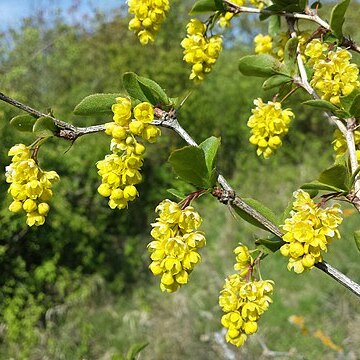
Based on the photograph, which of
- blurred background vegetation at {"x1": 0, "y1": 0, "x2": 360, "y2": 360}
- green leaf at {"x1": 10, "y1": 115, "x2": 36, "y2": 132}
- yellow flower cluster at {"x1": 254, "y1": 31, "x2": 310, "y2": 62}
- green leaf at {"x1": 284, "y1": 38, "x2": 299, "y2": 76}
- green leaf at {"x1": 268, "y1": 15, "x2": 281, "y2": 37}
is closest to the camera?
green leaf at {"x1": 10, "y1": 115, "x2": 36, "y2": 132}

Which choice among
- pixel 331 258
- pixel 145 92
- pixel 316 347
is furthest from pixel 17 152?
pixel 331 258

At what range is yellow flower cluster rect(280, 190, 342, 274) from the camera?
0.88 metres

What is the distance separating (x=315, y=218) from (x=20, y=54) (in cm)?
487

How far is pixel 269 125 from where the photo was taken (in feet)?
4.14

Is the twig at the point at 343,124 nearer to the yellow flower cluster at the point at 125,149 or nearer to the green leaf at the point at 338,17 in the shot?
the green leaf at the point at 338,17

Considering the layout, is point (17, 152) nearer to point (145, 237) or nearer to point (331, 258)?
point (331, 258)

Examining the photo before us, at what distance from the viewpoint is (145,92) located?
1002 mm

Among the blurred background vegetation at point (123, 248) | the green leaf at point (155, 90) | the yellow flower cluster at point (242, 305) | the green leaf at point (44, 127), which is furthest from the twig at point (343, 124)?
the blurred background vegetation at point (123, 248)

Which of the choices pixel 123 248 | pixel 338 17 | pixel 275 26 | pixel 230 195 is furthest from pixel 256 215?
pixel 123 248

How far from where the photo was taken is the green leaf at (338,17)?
1.16m

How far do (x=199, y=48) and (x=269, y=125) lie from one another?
271 millimetres

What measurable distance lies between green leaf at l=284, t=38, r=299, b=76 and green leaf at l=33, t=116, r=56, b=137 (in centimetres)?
56

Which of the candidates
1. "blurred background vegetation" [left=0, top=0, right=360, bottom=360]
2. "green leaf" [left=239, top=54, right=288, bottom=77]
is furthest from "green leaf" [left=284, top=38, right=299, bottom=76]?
"blurred background vegetation" [left=0, top=0, right=360, bottom=360]

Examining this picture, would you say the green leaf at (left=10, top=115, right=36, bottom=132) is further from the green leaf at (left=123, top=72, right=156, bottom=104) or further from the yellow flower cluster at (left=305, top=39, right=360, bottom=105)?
the yellow flower cluster at (left=305, top=39, right=360, bottom=105)
